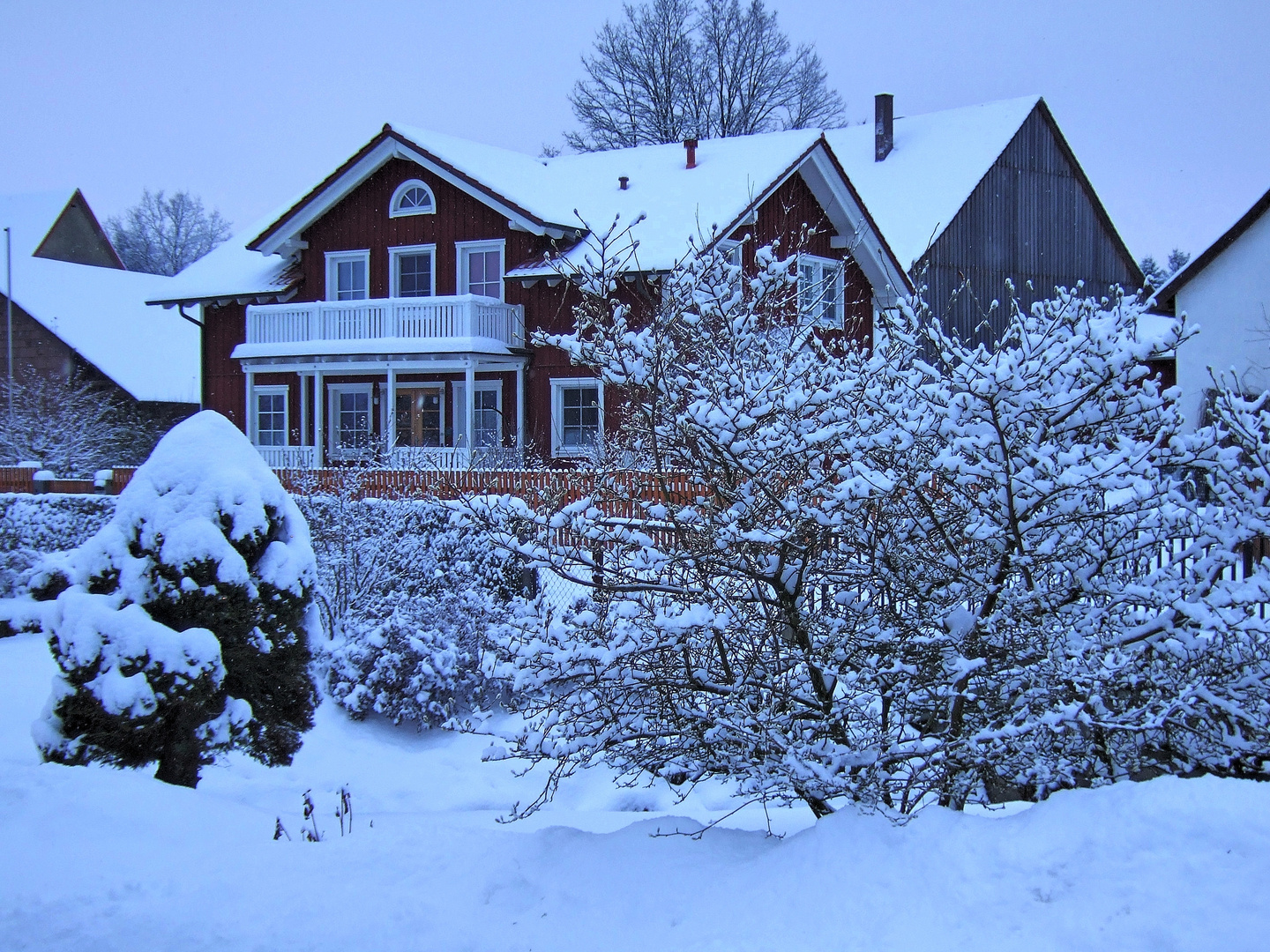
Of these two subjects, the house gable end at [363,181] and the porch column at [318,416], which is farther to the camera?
the porch column at [318,416]

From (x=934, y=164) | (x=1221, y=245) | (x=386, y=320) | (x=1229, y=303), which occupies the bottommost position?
(x=1229, y=303)

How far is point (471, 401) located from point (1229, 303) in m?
13.2

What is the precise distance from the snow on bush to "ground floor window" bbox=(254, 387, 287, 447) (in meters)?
18.9

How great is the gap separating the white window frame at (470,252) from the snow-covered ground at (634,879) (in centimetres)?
1554

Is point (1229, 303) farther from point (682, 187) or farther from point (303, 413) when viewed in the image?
point (303, 413)

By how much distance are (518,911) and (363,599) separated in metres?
6.24

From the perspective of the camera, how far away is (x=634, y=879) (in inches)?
171

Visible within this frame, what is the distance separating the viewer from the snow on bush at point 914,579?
13.5 feet

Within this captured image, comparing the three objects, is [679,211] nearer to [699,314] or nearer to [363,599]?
[363,599]

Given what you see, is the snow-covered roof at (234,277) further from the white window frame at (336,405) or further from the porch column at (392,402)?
the porch column at (392,402)

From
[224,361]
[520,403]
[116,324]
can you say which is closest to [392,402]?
[520,403]

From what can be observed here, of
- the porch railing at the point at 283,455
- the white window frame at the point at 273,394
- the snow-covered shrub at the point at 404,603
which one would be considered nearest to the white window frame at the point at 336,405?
the porch railing at the point at 283,455

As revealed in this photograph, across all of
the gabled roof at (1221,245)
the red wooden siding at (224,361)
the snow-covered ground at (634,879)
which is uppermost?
the gabled roof at (1221,245)

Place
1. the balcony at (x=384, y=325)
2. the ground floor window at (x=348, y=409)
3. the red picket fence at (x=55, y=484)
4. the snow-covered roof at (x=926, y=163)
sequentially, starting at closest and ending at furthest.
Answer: the red picket fence at (x=55, y=484) → the balcony at (x=384, y=325) → the ground floor window at (x=348, y=409) → the snow-covered roof at (x=926, y=163)
